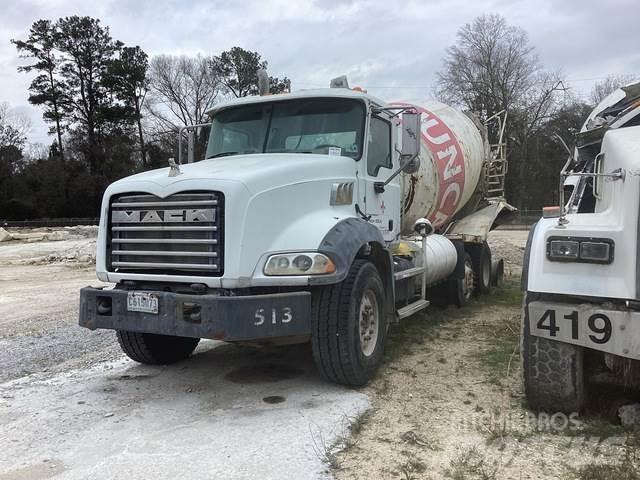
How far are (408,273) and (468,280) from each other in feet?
11.1

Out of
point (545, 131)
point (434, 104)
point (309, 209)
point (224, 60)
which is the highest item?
point (224, 60)

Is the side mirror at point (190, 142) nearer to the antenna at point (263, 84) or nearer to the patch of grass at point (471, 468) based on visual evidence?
the antenna at point (263, 84)

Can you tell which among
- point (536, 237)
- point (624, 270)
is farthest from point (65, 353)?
point (624, 270)

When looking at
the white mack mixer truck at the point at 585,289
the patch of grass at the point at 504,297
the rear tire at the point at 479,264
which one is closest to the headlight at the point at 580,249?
the white mack mixer truck at the point at 585,289

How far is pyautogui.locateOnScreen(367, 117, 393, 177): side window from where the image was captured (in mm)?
6156

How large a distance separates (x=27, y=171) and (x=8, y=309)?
138 ft

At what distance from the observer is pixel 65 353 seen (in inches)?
268

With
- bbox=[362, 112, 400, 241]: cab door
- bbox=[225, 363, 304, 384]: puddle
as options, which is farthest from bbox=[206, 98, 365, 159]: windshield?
bbox=[225, 363, 304, 384]: puddle

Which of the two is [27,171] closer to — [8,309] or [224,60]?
[224,60]

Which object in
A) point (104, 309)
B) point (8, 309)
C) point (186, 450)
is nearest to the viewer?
point (186, 450)

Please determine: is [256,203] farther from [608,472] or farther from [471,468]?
[608,472]

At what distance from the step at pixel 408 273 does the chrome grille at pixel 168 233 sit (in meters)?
2.19

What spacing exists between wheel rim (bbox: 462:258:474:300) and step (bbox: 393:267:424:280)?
8.23 feet

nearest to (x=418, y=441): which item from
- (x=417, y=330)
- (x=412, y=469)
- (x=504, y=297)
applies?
(x=412, y=469)
